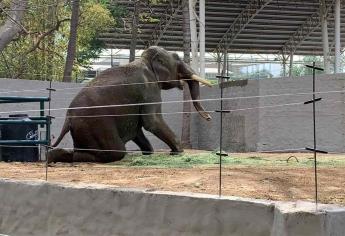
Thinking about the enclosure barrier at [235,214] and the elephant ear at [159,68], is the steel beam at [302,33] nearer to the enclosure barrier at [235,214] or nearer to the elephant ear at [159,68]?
→ the elephant ear at [159,68]

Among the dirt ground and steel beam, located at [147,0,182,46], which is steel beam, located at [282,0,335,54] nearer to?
steel beam, located at [147,0,182,46]

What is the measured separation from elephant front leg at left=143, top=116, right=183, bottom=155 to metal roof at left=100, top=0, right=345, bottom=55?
2116 centimetres

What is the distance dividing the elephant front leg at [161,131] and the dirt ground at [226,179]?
2.84 metres

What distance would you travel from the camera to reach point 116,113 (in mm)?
11492

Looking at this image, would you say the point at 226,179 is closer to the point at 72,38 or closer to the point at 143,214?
the point at 143,214

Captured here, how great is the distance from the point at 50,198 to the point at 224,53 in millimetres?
38821

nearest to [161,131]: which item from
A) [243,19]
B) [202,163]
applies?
[202,163]

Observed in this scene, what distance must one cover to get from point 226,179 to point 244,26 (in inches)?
1361

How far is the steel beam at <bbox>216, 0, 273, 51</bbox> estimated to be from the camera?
126 feet

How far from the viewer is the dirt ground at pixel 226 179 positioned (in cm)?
630

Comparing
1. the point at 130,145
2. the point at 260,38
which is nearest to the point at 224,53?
the point at 260,38

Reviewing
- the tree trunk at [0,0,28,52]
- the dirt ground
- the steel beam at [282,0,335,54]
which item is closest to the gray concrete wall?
the tree trunk at [0,0,28,52]

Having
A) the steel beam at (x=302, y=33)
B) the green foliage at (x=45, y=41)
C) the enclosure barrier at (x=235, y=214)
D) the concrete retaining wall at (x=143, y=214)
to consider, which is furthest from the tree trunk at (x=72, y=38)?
the steel beam at (x=302, y=33)

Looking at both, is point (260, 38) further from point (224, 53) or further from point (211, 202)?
point (211, 202)
